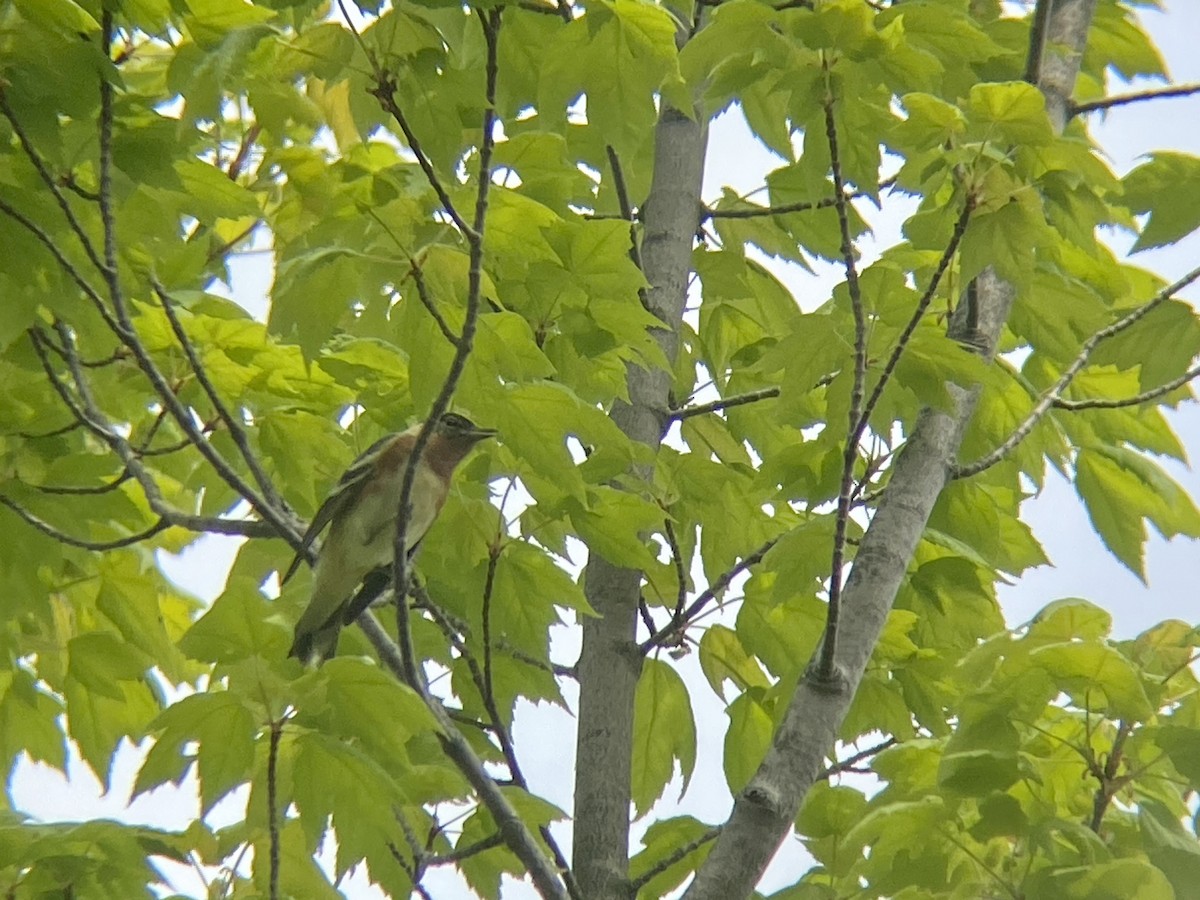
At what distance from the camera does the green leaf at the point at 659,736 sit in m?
4.04

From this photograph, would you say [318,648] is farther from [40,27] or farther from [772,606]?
[40,27]

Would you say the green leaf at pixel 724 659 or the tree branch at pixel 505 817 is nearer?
the tree branch at pixel 505 817

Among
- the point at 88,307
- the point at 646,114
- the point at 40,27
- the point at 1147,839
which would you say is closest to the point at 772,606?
the point at 1147,839

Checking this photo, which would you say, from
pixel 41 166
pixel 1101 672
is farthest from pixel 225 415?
pixel 1101 672

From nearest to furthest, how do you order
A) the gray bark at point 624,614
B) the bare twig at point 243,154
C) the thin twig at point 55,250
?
the thin twig at point 55,250 → the gray bark at point 624,614 → the bare twig at point 243,154

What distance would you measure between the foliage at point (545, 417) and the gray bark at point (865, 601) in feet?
0.42

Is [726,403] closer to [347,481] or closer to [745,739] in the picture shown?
[745,739]

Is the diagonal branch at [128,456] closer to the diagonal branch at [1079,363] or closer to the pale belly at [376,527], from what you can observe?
the pale belly at [376,527]

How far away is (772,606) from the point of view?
3.45 metres

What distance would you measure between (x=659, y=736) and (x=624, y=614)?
0.38 meters

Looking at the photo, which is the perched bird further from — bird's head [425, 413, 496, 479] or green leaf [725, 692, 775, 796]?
green leaf [725, 692, 775, 796]

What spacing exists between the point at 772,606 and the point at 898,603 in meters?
0.74

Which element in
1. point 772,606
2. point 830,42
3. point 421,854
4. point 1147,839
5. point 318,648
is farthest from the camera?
point 318,648

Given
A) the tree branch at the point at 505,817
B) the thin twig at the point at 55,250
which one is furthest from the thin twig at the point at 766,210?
the thin twig at the point at 55,250
